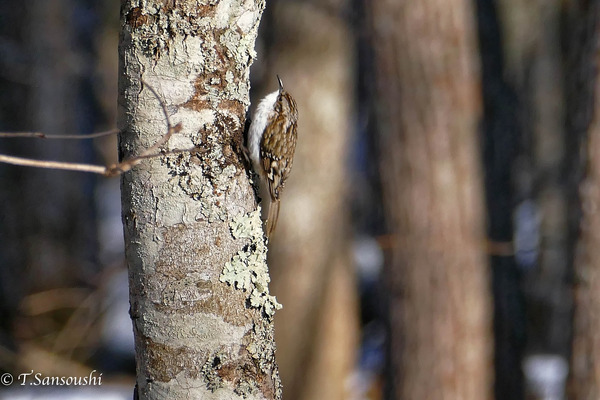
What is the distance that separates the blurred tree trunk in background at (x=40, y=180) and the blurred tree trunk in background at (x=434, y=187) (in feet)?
9.06

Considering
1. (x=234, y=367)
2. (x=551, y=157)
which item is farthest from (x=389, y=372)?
(x=551, y=157)

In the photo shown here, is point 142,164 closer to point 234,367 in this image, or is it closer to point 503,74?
point 234,367

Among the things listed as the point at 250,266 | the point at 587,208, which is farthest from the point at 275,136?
the point at 587,208

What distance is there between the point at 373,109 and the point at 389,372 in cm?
168

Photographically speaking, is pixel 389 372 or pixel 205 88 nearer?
pixel 205 88

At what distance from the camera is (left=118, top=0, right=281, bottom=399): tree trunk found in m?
1.55

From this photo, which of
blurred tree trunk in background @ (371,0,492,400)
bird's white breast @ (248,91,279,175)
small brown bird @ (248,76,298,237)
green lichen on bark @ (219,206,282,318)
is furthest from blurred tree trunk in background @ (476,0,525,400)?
green lichen on bark @ (219,206,282,318)

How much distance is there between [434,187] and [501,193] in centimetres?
174

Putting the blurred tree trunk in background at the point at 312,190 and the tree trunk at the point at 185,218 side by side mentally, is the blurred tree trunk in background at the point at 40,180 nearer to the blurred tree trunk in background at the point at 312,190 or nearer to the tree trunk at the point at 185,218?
the blurred tree trunk in background at the point at 312,190

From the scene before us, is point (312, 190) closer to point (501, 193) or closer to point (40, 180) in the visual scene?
point (501, 193)

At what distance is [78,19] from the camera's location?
6.59m

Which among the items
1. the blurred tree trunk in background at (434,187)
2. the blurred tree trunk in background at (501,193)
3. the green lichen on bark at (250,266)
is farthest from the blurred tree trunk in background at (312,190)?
the green lichen on bark at (250,266)

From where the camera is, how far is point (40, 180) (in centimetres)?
546

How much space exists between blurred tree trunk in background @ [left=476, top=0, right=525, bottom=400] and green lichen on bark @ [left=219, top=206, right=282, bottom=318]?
3617 millimetres
